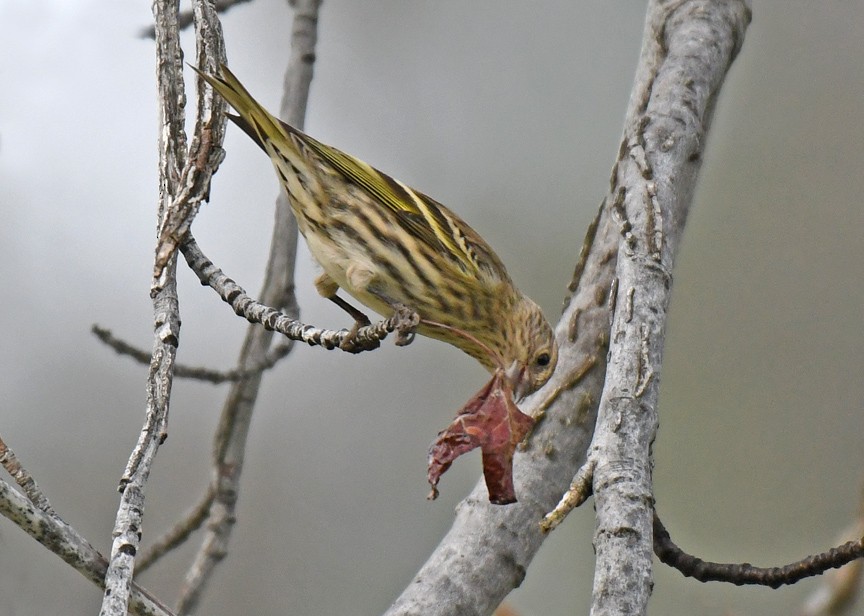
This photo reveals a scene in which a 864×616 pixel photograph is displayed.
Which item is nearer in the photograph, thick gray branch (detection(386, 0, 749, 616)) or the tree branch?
the tree branch

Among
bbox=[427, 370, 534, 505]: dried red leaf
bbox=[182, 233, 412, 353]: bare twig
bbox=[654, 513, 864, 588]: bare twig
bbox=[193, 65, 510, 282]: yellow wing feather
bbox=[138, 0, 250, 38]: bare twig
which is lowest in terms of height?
bbox=[427, 370, 534, 505]: dried red leaf

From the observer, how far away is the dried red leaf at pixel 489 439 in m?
2.10

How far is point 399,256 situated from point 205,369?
1.11 meters

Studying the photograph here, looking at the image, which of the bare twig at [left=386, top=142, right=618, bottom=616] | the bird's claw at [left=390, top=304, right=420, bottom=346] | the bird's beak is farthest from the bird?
the bird's claw at [left=390, top=304, right=420, bottom=346]

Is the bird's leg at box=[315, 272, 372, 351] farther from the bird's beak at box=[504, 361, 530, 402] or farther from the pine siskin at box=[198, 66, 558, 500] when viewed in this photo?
the bird's beak at box=[504, 361, 530, 402]

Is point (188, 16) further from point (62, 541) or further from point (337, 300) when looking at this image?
point (62, 541)

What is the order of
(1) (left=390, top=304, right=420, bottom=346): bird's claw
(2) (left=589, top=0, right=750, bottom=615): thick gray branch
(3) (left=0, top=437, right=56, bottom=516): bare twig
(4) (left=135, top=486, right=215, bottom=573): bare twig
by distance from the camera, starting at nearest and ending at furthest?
1. (2) (left=589, top=0, right=750, bottom=615): thick gray branch
2. (3) (left=0, top=437, right=56, bottom=516): bare twig
3. (1) (left=390, top=304, right=420, bottom=346): bird's claw
4. (4) (left=135, top=486, right=215, bottom=573): bare twig

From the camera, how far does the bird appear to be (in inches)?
136

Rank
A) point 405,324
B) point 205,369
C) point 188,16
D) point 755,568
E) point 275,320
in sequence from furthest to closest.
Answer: point 188,16
point 205,369
point 405,324
point 275,320
point 755,568

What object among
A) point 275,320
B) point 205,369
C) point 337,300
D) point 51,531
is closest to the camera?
point 51,531

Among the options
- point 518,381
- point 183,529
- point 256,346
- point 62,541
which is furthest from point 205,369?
point 62,541

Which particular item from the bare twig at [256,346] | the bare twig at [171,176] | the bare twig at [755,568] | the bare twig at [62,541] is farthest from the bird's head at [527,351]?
the bare twig at [62,541]

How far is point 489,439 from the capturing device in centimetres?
215

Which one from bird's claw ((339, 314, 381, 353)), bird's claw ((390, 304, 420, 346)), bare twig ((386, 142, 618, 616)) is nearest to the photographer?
bird's claw ((339, 314, 381, 353))
